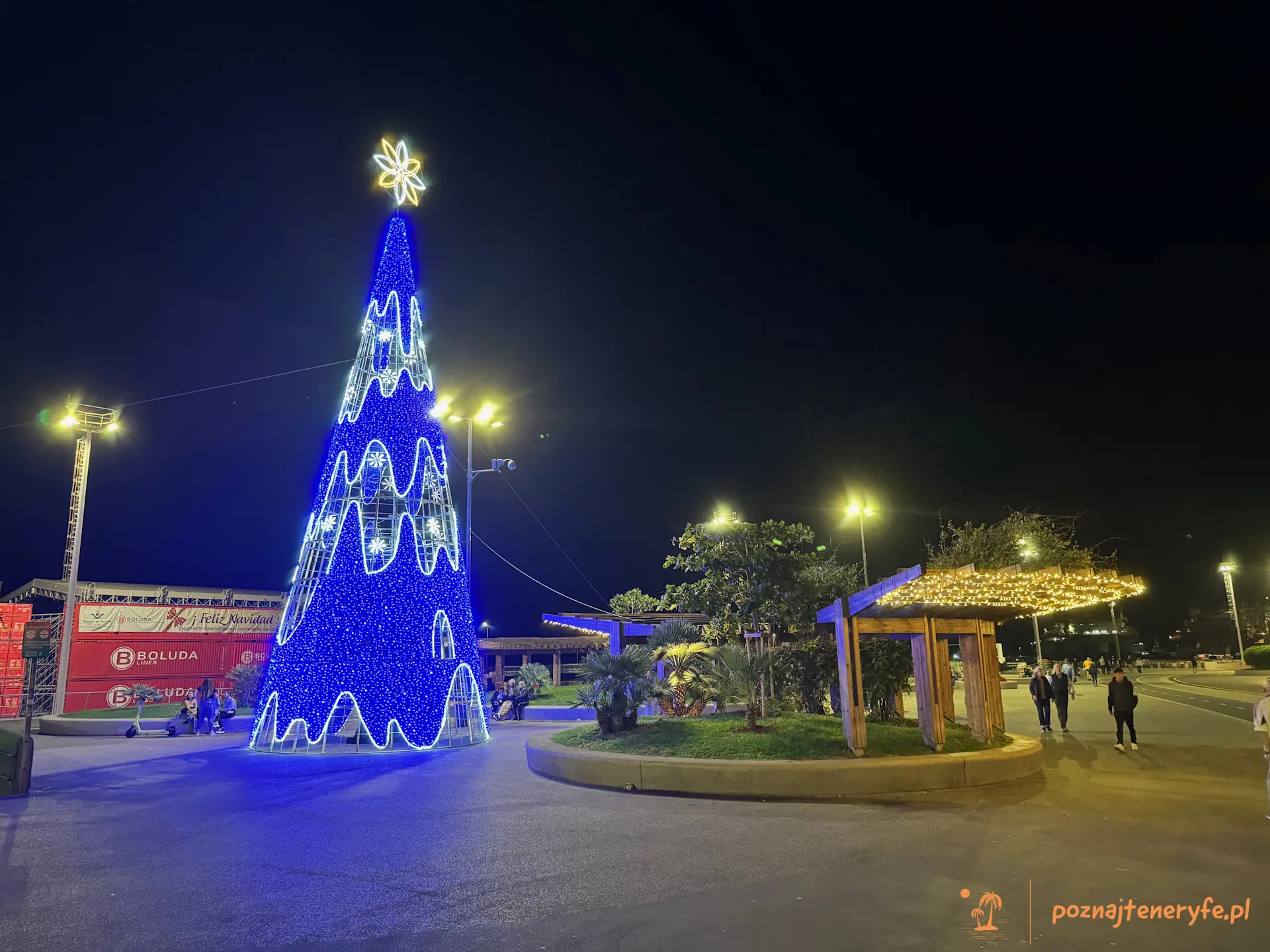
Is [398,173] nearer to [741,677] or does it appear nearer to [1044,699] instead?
[741,677]

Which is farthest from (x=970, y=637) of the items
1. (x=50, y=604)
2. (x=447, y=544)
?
(x=50, y=604)

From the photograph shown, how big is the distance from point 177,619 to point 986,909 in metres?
36.7

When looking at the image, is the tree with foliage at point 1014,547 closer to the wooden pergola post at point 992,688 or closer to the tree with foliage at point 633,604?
the wooden pergola post at point 992,688

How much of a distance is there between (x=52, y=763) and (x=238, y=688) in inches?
449

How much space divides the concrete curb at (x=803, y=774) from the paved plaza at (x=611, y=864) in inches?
14.8

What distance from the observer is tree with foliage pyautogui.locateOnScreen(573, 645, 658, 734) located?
1311cm

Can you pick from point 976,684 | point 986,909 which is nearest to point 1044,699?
point 976,684

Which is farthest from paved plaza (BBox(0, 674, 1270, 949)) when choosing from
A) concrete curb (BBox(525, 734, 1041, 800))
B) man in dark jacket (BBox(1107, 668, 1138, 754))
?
man in dark jacket (BBox(1107, 668, 1138, 754))

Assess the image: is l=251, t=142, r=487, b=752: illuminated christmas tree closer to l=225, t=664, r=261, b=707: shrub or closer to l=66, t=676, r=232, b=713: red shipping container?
l=225, t=664, r=261, b=707: shrub

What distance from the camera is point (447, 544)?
17203mm

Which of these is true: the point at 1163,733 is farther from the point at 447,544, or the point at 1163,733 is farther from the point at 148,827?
the point at 148,827

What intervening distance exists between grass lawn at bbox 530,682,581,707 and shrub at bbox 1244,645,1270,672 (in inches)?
1547

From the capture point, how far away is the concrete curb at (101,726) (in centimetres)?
2041

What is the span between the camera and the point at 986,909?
16.8 ft
